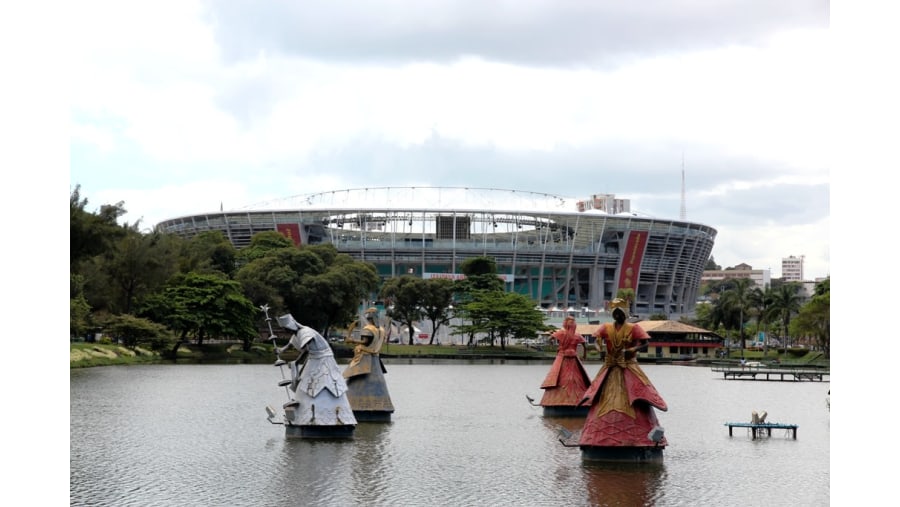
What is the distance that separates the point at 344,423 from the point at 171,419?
923cm

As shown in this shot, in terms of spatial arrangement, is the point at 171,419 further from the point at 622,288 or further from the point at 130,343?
the point at 622,288

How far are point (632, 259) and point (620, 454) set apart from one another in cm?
11218

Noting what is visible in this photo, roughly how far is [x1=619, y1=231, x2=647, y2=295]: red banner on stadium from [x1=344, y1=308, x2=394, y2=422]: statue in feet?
339

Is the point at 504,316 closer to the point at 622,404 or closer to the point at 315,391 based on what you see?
the point at 315,391

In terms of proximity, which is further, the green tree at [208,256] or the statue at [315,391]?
the green tree at [208,256]

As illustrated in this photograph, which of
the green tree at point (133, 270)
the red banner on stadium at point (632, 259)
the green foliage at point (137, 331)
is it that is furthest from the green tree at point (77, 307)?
the red banner on stadium at point (632, 259)

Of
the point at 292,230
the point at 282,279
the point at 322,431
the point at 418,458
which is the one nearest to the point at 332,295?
the point at 282,279

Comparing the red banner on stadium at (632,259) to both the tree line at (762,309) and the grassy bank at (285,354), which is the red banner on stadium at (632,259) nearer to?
the tree line at (762,309)

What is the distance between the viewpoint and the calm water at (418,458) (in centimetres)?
1934

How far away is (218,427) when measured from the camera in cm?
3028

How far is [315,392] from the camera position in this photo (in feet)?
80.8

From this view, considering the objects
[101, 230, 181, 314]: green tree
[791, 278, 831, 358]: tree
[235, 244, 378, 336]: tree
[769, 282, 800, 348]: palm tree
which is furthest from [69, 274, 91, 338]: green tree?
[769, 282, 800, 348]: palm tree

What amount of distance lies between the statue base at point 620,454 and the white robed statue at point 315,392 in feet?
19.1

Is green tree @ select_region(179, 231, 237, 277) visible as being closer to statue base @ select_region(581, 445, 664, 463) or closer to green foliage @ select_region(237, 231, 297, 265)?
green foliage @ select_region(237, 231, 297, 265)
